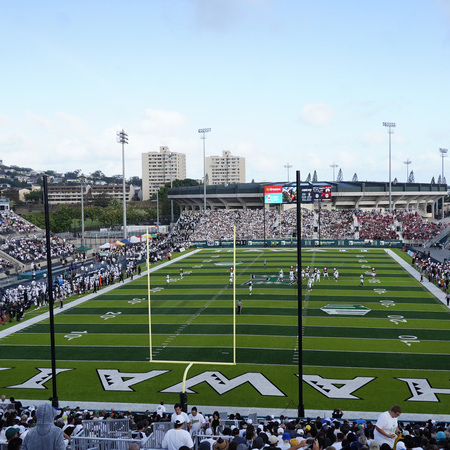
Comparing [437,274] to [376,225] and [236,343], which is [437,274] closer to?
[236,343]

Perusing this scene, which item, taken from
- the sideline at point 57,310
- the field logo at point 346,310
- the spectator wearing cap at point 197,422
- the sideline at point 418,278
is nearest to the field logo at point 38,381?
the sideline at point 57,310

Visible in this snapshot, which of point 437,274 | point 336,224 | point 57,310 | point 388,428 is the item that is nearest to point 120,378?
point 388,428

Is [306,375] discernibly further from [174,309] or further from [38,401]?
[174,309]

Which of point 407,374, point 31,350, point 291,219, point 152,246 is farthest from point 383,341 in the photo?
point 291,219

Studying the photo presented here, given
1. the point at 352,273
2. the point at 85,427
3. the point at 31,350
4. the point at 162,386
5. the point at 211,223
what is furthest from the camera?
the point at 211,223

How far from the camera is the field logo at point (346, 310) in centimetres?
2341

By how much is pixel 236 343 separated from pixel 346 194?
59187 mm

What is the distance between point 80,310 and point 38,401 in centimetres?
1217

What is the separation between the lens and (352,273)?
35531 millimetres

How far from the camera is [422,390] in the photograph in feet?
45.7

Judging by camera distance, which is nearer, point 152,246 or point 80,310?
point 80,310

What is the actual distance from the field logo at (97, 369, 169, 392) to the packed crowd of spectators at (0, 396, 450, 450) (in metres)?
3.51

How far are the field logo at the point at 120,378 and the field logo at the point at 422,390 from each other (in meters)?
7.97

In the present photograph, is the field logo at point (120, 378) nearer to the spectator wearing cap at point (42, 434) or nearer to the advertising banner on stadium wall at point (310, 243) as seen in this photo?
the spectator wearing cap at point (42, 434)
